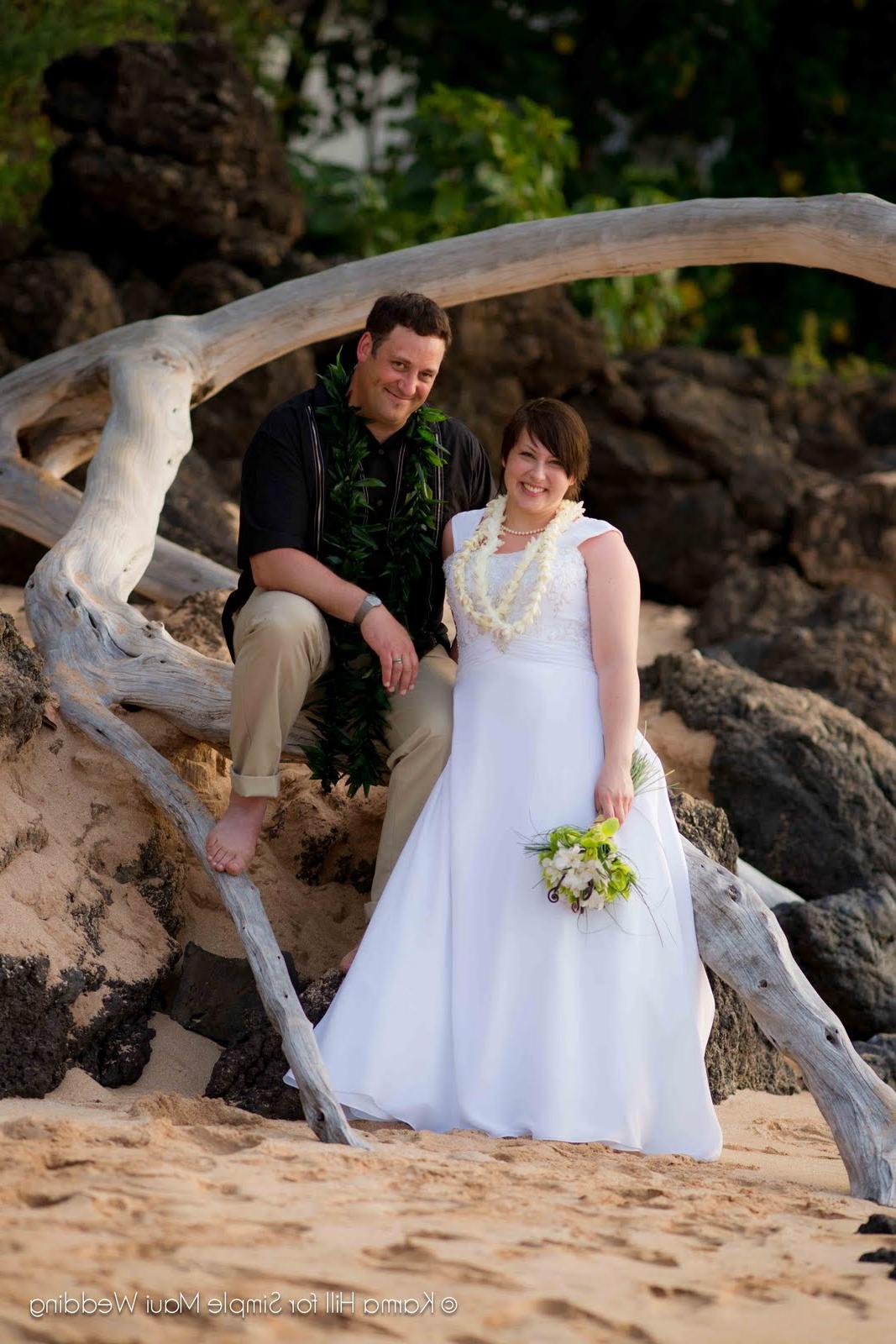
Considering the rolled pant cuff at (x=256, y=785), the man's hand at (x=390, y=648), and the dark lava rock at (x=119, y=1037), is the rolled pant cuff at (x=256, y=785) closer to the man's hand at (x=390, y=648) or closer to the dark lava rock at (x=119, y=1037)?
the man's hand at (x=390, y=648)

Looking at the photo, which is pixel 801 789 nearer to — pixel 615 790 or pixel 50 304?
pixel 615 790

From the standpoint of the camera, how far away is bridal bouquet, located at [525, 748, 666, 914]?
155 inches

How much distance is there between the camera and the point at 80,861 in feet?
15.0

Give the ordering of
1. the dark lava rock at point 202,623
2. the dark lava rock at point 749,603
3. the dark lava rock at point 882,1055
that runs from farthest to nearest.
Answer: the dark lava rock at point 749,603 < the dark lava rock at point 202,623 < the dark lava rock at point 882,1055

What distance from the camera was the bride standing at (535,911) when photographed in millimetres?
4035

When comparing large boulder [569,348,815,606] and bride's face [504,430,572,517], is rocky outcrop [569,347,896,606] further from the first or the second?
bride's face [504,430,572,517]

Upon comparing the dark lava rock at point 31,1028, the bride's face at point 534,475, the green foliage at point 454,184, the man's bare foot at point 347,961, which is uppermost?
the green foliage at point 454,184

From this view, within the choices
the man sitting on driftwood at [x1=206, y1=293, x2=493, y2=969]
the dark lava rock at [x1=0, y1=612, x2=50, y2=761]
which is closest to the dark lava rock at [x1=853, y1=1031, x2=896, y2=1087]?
the man sitting on driftwood at [x1=206, y1=293, x2=493, y2=969]

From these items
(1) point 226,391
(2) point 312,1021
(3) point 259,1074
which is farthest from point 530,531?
(1) point 226,391

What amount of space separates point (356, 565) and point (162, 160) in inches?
241

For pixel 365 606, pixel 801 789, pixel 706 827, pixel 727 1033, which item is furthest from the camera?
pixel 801 789

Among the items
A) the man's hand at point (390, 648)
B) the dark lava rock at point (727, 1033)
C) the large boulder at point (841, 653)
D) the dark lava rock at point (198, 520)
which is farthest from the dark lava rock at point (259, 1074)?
the large boulder at point (841, 653)

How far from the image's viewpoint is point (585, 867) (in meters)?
3.94

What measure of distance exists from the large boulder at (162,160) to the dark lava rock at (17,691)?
5.82 meters
